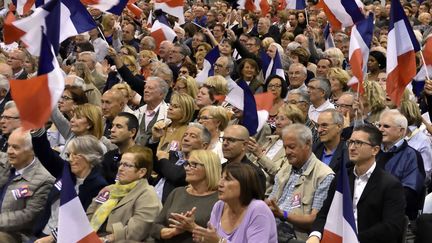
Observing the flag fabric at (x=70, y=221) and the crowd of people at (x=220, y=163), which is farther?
the crowd of people at (x=220, y=163)

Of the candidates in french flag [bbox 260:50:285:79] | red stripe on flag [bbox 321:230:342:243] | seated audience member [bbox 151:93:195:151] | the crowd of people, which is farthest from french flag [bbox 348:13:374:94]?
red stripe on flag [bbox 321:230:342:243]

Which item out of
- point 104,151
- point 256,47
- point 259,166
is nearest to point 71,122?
point 104,151

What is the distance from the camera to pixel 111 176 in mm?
9117

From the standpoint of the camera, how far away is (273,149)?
31.3 feet

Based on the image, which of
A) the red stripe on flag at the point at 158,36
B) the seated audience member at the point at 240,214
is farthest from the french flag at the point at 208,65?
the seated audience member at the point at 240,214

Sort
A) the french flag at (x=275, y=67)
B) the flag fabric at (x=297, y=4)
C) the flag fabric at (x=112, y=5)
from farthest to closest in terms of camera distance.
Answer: the flag fabric at (x=297, y=4) → the flag fabric at (x=112, y=5) → the french flag at (x=275, y=67)

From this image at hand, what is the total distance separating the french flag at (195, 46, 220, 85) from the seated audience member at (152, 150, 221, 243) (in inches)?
223

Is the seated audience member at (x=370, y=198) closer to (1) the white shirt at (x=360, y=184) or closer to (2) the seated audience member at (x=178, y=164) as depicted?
(1) the white shirt at (x=360, y=184)

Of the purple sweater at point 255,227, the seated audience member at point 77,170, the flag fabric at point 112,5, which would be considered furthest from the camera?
the flag fabric at point 112,5

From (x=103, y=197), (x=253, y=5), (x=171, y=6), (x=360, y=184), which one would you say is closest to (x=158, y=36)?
(x=171, y=6)

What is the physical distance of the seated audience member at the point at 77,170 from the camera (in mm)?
8609

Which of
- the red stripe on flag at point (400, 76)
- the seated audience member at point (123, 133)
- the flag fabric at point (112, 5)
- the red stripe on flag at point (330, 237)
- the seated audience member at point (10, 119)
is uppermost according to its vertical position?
the red stripe on flag at point (330, 237)

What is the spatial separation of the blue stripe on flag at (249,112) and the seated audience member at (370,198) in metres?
2.43

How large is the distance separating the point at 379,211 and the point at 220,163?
1311 millimetres
